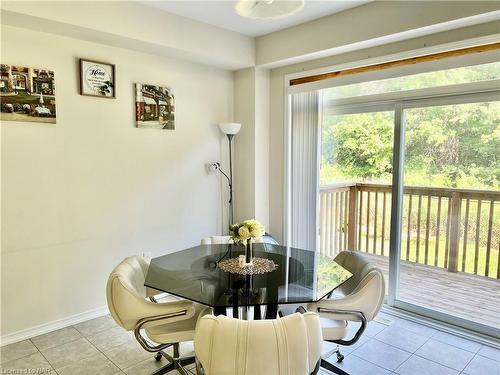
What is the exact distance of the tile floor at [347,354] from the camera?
2516 millimetres

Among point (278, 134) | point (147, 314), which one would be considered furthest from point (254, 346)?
point (278, 134)

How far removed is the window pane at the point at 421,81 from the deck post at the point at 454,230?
3.19 ft

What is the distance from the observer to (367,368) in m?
2.53

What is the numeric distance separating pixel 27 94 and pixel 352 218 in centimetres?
329

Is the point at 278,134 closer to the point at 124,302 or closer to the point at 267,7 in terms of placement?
the point at 267,7

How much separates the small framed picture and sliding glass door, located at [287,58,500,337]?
1.98 m

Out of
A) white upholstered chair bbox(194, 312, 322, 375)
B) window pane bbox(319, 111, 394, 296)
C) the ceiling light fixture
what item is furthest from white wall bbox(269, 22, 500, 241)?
white upholstered chair bbox(194, 312, 322, 375)

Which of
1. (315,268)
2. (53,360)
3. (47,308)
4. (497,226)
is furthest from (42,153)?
(497,226)

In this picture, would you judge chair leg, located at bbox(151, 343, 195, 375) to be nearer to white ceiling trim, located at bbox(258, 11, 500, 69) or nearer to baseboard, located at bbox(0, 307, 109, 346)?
baseboard, located at bbox(0, 307, 109, 346)

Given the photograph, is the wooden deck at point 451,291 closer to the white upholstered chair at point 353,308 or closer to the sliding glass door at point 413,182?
the sliding glass door at point 413,182

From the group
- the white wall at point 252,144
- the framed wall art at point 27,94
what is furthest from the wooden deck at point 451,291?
the framed wall art at point 27,94

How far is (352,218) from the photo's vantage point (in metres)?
3.93

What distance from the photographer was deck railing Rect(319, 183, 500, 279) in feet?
9.86

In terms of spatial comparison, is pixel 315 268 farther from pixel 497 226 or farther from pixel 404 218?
pixel 497 226
